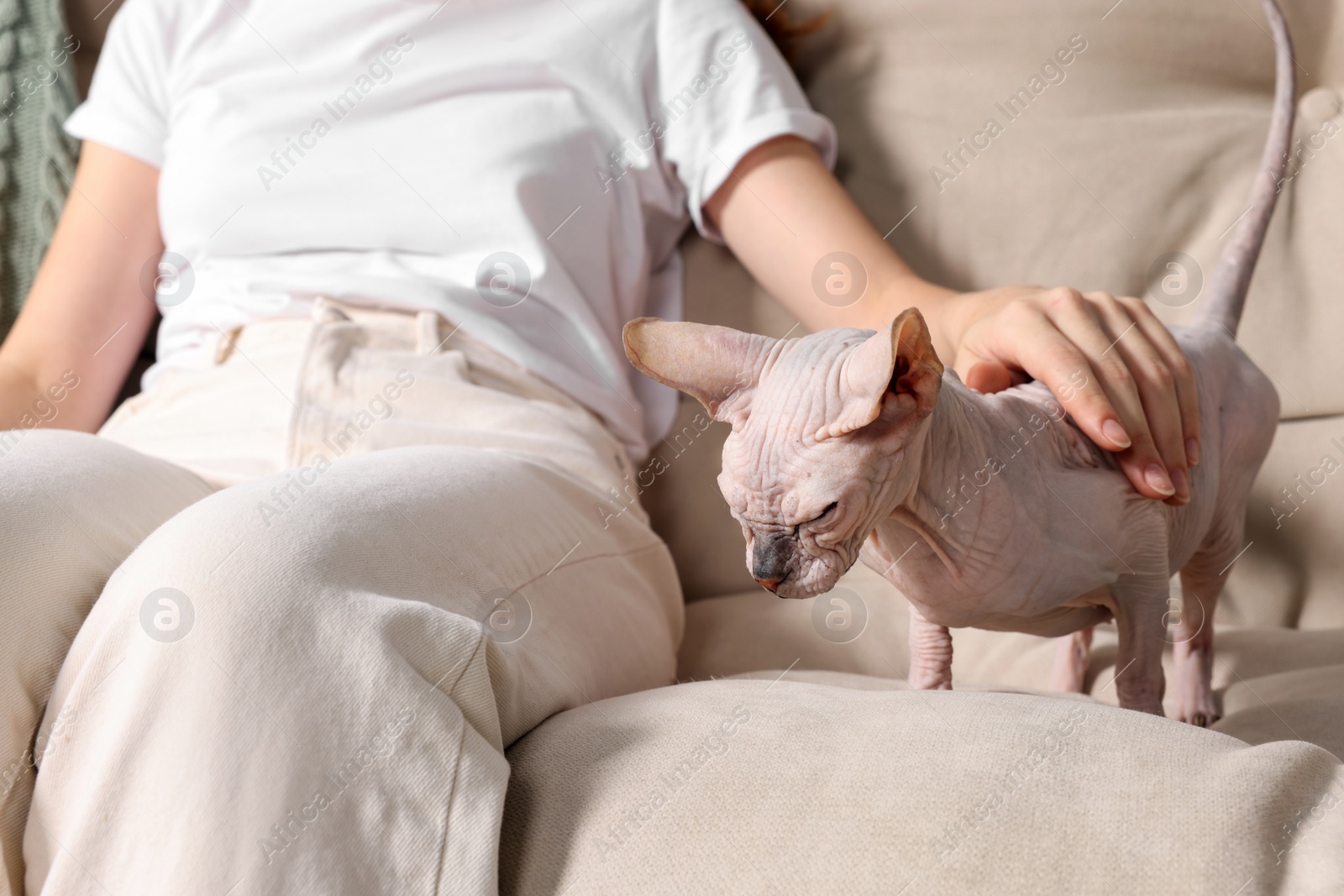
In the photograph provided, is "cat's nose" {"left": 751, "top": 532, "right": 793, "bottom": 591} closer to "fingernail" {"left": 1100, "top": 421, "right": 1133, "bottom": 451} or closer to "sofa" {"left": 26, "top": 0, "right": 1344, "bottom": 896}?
"sofa" {"left": 26, "top": 0, "right": 1344, "bottom": 896}

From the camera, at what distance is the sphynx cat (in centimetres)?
51

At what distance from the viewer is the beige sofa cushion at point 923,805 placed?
462 millimetres

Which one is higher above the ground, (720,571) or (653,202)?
(653,202)

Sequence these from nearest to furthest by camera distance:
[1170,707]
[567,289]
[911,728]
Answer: [911,728] < [1170,707] < [567,289]

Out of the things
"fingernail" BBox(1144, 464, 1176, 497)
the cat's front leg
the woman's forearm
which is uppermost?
"fingernail" BBox(1144, 464, 1176, 497)

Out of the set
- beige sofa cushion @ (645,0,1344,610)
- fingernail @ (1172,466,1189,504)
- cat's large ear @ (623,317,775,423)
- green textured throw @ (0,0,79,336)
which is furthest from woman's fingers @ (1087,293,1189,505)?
green textured throw @ (0,0,79,336)

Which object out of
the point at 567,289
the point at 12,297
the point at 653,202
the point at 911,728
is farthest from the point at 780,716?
the point at 12,297

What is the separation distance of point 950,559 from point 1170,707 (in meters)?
0.40

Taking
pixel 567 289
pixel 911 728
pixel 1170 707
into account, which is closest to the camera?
pixel 911 728

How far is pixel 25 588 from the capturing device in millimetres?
608

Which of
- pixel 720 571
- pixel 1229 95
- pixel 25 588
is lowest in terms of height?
pixel 720 571

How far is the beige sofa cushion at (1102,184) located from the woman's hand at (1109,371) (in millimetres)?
491

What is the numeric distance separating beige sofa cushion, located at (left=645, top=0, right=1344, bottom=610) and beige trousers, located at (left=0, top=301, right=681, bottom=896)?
1.80ft

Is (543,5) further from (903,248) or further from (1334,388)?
(1334,388)
